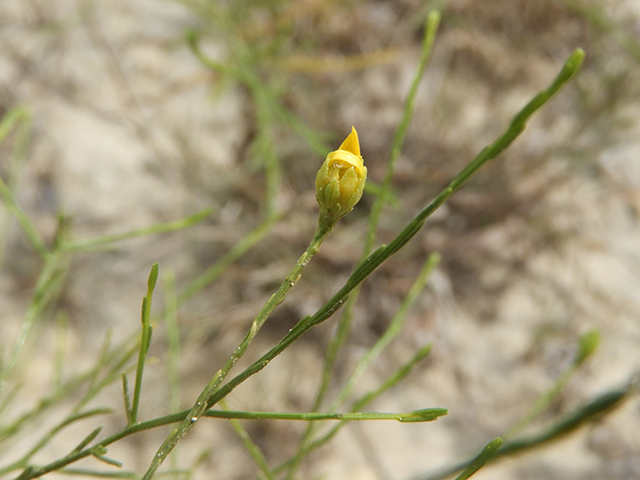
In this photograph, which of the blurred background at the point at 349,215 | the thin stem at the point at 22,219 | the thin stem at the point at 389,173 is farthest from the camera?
the blurred background at the point at 349,215

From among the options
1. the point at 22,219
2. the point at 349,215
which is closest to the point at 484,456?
the point at 22,219

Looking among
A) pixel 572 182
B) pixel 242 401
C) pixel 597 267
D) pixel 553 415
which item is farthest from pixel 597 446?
pixel 242 401

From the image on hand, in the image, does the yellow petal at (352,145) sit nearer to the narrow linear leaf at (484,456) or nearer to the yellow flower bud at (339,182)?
the yellow flower bud at (339,182)

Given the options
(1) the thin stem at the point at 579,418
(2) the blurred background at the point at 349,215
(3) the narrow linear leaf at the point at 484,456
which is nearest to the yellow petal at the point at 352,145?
(3) the narrow linear leaf at the point at 484,456

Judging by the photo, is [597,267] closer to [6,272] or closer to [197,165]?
[197,165]

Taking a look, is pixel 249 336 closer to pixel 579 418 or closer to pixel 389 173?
pixel 389 173
